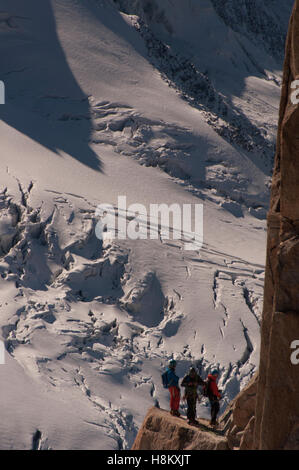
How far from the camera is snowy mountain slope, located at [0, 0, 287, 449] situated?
21.5m

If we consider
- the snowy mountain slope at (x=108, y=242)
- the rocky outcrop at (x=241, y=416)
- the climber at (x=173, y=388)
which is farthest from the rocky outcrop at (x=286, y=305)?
the snowy mountain slope at (x=108, y=242)

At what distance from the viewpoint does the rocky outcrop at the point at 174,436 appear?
11672 mm

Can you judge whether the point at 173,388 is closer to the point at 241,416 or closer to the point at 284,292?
the point at 241,416

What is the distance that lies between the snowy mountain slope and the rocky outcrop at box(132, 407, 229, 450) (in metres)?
6.74

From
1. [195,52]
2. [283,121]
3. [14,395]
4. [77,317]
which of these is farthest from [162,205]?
[283,121]

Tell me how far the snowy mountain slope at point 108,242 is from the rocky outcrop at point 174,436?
674 centimetres

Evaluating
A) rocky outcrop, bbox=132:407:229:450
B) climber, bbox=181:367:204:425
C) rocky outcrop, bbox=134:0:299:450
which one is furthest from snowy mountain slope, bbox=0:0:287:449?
rocky outcrop, bbox=134:0:299:450

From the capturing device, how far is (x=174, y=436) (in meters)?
12.0

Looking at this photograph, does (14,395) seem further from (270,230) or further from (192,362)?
(270,230)

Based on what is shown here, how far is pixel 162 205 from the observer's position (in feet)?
97.6

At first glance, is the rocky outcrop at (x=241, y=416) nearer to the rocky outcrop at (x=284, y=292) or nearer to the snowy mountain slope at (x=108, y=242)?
the rocky outcrop at (x=284, y=292)

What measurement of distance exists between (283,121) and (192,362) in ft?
48.0

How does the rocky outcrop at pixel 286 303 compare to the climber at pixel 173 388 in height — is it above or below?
above

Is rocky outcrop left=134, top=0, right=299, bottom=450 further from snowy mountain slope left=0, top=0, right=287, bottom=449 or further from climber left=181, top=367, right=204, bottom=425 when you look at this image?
snowy mountain slope left=0, top=0, right=287, bottom=449
